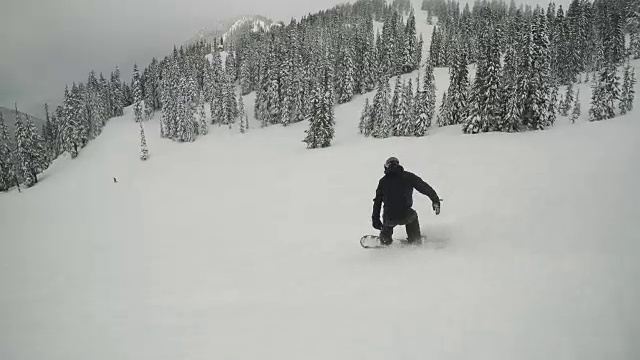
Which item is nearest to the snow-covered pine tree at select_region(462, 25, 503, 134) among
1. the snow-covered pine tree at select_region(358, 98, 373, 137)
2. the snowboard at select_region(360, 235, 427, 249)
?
the snow-covered pine tree at select_region(358, 98, 373, 137)

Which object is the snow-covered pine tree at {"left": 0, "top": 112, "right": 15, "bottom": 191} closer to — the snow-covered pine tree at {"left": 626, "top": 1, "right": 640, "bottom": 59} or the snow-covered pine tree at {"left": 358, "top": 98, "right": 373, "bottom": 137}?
Answer: the snow-covered pine tree at {"left": 358, "top": 98, "right": 373, "bottom": 137}

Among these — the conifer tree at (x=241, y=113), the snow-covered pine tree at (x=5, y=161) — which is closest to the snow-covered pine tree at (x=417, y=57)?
the conifer tree at (x=241, y=113)

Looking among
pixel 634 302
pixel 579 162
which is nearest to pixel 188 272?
pixel 634 302

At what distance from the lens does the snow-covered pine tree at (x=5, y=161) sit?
196ft

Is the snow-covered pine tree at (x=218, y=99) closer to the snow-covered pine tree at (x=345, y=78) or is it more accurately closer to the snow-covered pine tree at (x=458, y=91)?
the snow-covered pine tree at (x=345, y=78)

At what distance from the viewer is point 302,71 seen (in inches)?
3127

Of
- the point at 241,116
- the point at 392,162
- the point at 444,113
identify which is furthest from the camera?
the point at 241,116

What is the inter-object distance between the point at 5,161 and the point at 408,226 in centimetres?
8036

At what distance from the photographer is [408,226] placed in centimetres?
700

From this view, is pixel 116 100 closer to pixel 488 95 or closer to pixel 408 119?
pixel 408 119

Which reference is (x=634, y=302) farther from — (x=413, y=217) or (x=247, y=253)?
(x=247, y=253)

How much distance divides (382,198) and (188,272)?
5.62 m

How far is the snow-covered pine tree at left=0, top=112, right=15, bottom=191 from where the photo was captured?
59.8m

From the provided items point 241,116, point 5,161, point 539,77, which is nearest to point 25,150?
point 5,161
